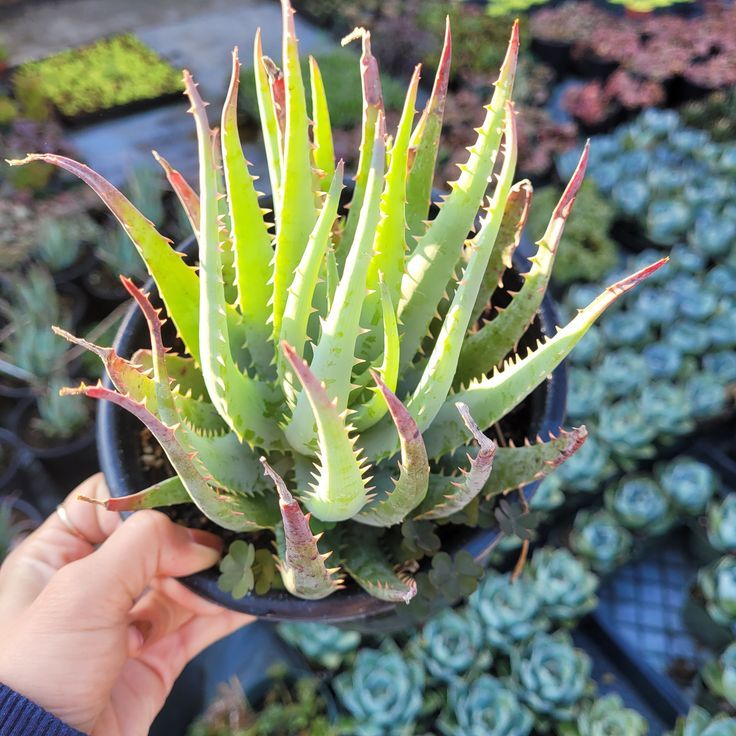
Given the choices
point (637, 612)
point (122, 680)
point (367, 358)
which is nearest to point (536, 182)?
point (637, 612)

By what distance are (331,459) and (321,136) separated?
0.28 metres

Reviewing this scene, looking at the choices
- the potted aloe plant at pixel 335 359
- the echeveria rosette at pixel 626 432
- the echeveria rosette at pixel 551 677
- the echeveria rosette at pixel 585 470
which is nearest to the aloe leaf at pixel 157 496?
the potted aloe plant at pixel 335 359

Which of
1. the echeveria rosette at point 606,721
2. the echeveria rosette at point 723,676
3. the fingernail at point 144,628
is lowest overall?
the echeveria rosette at point 606,721

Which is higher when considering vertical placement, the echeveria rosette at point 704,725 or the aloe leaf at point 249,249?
the aloe leaf at point 249,249

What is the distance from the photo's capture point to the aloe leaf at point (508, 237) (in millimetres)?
581

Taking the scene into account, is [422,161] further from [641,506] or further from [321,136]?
[641,506]

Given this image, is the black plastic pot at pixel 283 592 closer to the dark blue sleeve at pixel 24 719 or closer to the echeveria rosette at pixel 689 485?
the dark blue sleeve at pixel 24 719

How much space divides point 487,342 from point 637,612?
0.77 metres

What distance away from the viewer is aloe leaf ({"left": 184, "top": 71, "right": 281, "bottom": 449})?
0.41 meters

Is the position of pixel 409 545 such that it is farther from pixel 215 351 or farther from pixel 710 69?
pixel 710 69

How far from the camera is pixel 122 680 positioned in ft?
2.29

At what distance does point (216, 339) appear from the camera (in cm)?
45

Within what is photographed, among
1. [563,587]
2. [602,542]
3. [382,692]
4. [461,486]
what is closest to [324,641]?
[382,692]

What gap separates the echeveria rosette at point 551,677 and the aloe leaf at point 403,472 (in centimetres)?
50
